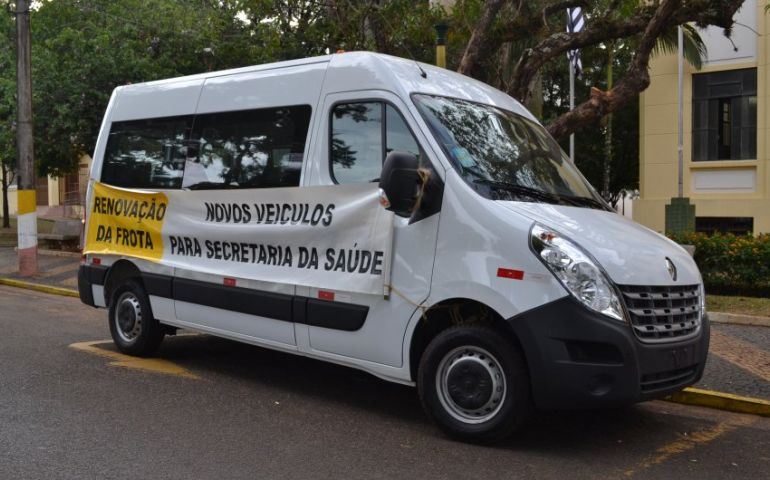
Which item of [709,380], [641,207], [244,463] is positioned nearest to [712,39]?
[641,207]

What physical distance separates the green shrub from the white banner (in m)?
8.35

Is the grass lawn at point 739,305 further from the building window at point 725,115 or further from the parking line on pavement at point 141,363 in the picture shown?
the building window at point 725,115

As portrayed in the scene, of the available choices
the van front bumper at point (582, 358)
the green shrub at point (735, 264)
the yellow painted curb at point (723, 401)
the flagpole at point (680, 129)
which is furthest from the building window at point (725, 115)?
the van front bumper at point (582, 358)

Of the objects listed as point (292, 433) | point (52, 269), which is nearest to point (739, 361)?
point (292, 433)

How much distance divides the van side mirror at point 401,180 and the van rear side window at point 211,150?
1279 millimetres

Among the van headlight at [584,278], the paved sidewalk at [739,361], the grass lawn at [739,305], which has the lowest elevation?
the paved sidewalk at [739,361]

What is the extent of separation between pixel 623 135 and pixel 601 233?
28384mm

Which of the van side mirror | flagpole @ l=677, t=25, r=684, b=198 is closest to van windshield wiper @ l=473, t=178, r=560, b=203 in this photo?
the van side mirror

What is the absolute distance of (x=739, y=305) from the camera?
10.3 m

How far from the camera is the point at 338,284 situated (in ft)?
18.8

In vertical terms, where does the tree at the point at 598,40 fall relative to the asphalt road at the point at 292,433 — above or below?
above

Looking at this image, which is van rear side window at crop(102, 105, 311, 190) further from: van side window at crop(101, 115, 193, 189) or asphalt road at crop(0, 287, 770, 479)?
asphalt road at crop(0, 287, 770, 479)

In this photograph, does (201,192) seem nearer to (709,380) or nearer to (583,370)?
(583,370)

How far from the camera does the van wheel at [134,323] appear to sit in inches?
297
